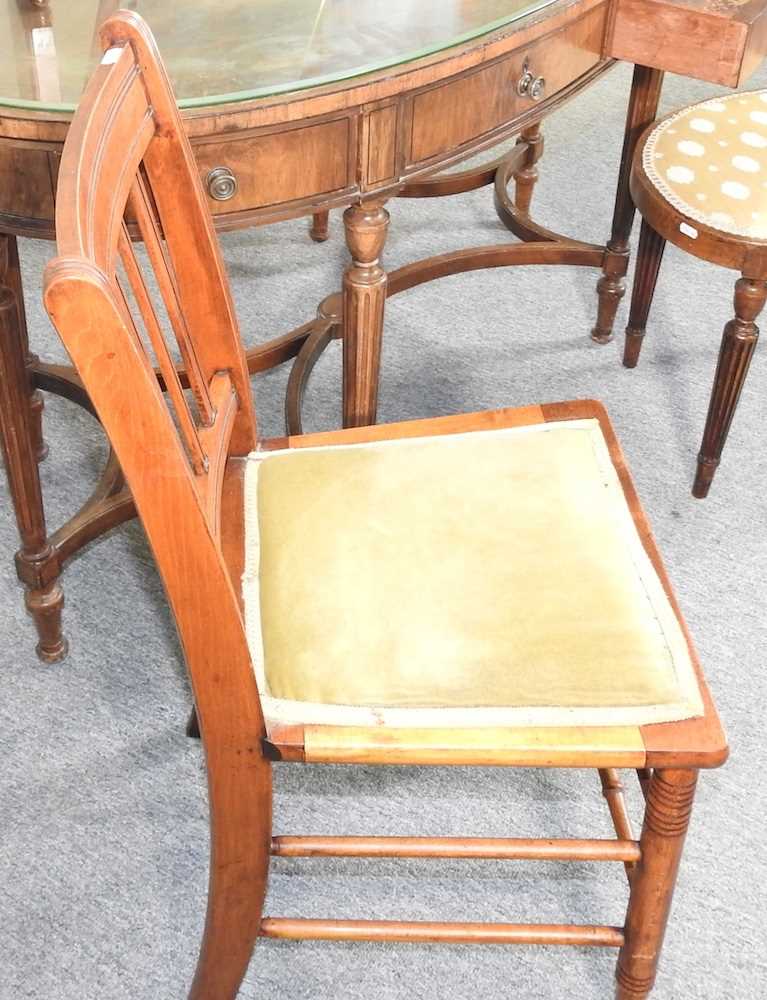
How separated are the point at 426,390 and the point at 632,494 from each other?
3.20 ft

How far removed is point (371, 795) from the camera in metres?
1.58

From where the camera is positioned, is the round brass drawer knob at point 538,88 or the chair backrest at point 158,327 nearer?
the chair backrest at point 158,327

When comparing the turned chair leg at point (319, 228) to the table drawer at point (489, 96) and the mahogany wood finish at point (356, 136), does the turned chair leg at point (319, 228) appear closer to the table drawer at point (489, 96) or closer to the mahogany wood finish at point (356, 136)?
the mahogany wood finish at point (356, 136)

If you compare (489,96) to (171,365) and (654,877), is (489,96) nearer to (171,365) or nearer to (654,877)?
(171,365)

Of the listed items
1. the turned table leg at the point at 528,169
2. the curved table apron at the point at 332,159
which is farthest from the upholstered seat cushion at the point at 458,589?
the turned table leg at the point at 528,169

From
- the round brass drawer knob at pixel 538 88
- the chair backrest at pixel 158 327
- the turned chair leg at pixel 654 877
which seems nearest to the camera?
the chair backrest at pixel 158 327

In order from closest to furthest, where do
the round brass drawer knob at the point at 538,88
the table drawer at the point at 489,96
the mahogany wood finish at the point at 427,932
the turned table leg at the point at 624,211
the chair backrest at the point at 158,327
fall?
the chair backrest at the point at 158,327 < the mahogany wood finish at the point at 427,932 < the table drawer at the point at 489,96 < the round brass drawer knob at the point at 538,88 < the turned table leg at the point at 624,211

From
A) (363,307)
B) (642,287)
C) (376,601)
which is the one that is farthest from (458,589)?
(642,287)

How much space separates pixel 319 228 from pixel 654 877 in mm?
1639

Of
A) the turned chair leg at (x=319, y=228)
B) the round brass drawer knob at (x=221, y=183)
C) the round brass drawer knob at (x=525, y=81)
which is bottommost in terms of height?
the turned chair leg at (x=319, y=228)

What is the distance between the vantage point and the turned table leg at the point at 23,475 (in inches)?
57.8

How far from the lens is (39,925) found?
144cm

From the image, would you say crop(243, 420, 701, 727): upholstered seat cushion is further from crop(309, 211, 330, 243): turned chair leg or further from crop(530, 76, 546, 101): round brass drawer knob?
crop(309, 211, 330, 243): turned chair leg

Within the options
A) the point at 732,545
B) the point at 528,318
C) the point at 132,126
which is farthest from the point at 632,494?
the point at 528,318
